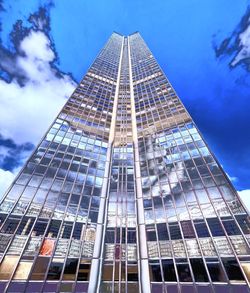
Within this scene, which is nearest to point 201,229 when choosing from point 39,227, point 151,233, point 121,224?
point 151,233

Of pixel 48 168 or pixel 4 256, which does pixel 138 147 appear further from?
pixel 4 256

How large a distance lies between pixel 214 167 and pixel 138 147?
540 inches

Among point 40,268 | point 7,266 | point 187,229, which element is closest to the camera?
→ point 7,266

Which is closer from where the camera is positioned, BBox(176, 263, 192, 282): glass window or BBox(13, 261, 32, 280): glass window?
BBox(13, 261, 32, 280): glass window

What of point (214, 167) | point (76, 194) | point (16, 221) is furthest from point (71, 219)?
point (214, 167)

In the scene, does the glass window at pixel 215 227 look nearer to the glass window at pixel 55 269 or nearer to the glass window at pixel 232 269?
the glass window at pixel 232 269

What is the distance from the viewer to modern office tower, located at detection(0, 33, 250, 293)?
1931cm

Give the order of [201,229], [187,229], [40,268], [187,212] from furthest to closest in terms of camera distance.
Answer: [187,212] → [187,229] → [201,229] → [40,268]

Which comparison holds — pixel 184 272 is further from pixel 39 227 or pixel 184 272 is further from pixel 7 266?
pixel 7 266

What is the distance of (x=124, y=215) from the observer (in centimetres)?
2709

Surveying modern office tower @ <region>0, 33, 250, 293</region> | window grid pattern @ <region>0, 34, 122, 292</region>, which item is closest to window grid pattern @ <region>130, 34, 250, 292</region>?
modern office tower @ <region>0, 33, 250, 293</region>

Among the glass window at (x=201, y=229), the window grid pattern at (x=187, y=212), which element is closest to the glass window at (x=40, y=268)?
the window grid pattern at (x=187, y=212)

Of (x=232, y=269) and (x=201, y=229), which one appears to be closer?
(x=232, y=269)

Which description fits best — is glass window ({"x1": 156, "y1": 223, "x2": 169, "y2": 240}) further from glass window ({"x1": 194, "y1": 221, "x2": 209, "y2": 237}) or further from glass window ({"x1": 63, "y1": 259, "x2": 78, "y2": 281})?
glass window ({"x1": 63, "y1": 259, "x2": 78, "y2": 281})
